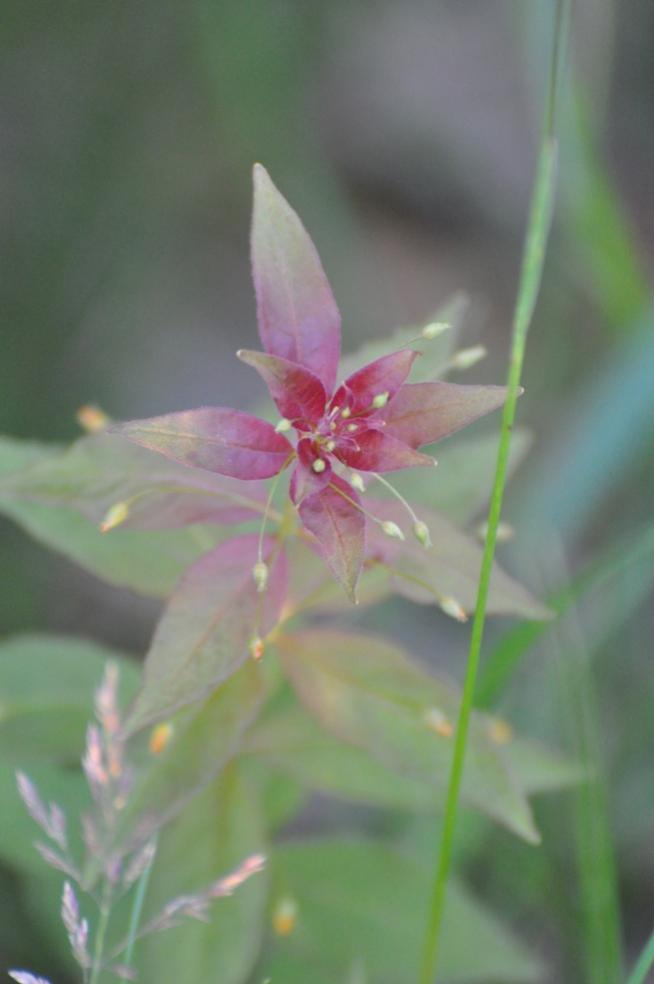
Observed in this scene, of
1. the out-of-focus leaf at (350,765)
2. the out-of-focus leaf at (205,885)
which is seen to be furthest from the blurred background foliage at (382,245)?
the out-of-focus leaf at (205,885)

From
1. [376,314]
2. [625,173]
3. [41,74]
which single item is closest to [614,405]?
[376,314]

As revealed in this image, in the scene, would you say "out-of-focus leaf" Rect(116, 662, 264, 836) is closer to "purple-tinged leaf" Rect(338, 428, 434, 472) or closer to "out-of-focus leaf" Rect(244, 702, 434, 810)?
"out-of-focus leaf" Rect(244, 702, 434, 810)

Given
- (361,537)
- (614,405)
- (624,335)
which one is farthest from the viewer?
(624,335)

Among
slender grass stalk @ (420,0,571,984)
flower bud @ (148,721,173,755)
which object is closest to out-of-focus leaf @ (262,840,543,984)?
slender grass stalk @ (420,0,571,984)

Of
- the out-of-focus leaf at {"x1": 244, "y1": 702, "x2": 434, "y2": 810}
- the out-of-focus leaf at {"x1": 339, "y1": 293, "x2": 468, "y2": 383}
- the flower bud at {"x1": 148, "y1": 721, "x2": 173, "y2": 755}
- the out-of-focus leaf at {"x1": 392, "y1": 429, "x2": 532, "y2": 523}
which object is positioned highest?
the out-of-focus leaf at {"x1": 339, "y1": 293, "x2": 468, "y2": 383}

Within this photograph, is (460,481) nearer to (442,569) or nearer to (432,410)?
(442,569)

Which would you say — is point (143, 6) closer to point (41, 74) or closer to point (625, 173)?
point (41, 74)
